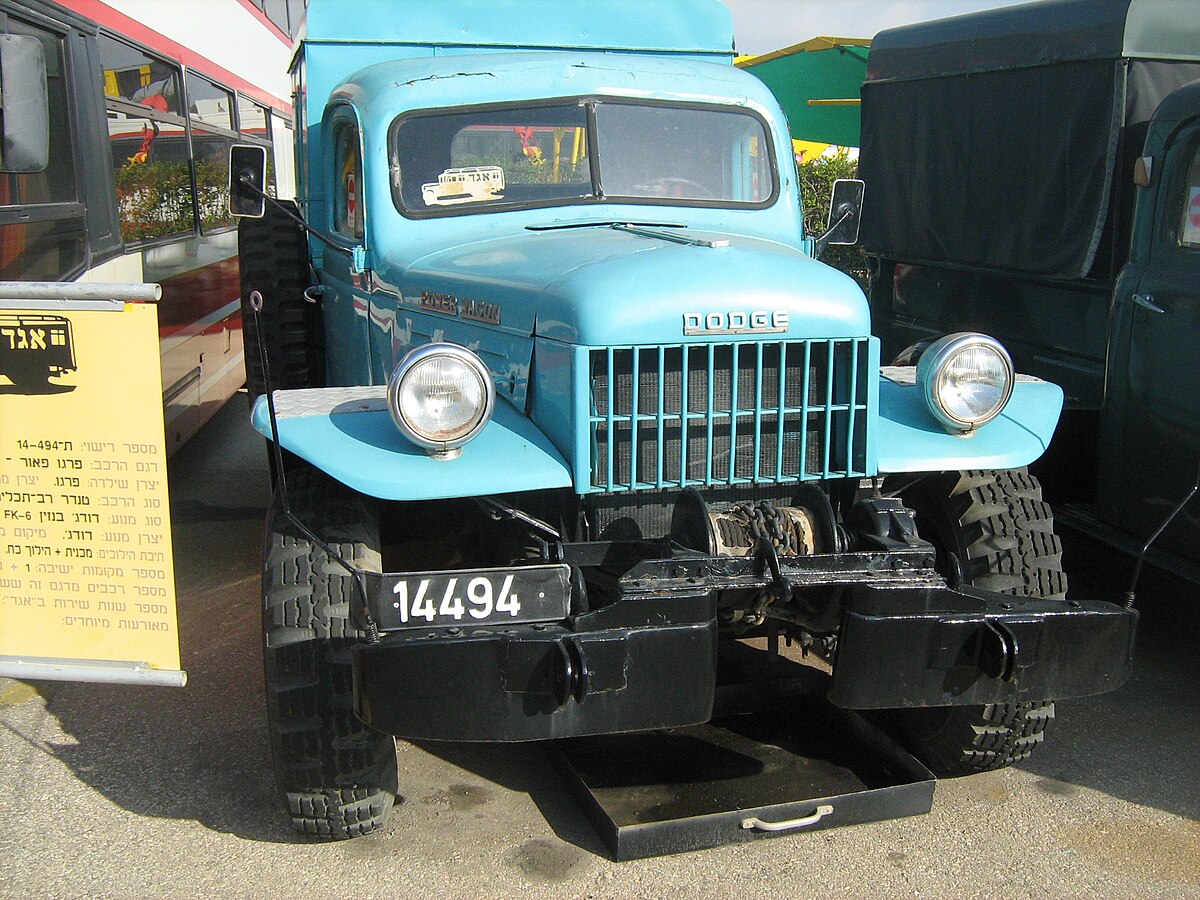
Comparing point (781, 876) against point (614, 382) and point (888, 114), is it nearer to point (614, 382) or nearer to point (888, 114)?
point (614, 382)

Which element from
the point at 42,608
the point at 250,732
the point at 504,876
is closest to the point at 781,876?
the point at 504,876

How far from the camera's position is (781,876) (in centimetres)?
312

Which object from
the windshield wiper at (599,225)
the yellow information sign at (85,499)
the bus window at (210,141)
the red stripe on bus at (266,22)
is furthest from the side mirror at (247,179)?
the red stripe on bus at (266,22)

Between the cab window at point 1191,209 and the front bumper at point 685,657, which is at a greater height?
the cab window at point 1191,209

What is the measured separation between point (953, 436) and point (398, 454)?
5.28ft

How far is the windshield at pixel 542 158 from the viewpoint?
4312 millimetres

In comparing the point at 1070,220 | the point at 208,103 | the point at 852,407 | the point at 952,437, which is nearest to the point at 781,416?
the point at 852,407

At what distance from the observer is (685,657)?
2789 millimetres

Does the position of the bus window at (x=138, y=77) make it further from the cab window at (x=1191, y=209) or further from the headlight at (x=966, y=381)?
the cab window at (x=1191, y=209)

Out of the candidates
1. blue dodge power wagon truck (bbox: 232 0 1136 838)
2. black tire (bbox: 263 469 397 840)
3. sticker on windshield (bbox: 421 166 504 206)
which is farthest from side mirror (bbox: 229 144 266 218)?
black tire (bbox: 263 469 397 840)

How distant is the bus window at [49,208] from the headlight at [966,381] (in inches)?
148

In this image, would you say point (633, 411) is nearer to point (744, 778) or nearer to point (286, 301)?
point (744, 778)

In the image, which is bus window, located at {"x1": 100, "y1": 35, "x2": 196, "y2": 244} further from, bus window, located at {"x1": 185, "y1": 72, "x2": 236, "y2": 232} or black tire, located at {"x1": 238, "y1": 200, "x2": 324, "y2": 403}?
black tire, located at {"x1": 238, "y1": 200, "x2": 324, "y2": 403}

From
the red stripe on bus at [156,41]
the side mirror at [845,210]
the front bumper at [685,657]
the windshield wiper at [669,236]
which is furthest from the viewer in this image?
the red stripe on bus at [156,41]
